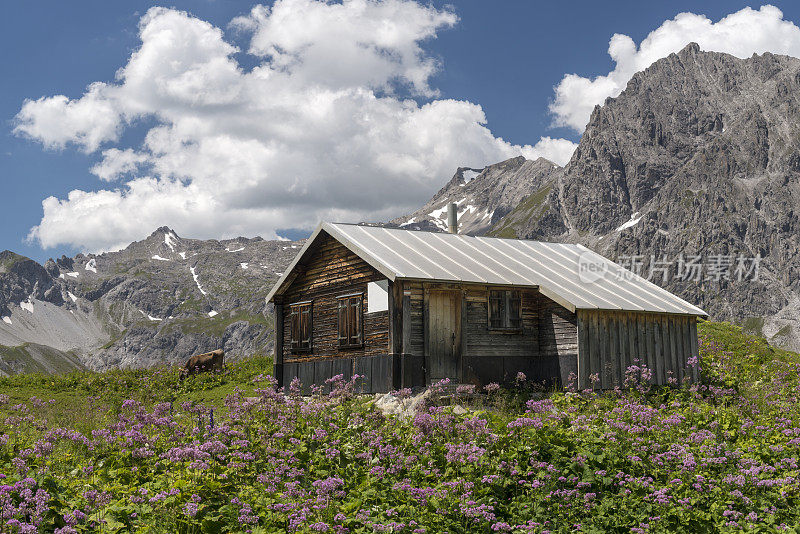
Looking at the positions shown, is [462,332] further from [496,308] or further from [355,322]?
[355,322]

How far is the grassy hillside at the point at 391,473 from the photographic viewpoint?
8.34 m

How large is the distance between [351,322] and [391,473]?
13.1 metres

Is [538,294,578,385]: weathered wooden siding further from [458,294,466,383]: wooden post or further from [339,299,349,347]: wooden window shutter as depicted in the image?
[339,299,349,347]: wooden window shutter

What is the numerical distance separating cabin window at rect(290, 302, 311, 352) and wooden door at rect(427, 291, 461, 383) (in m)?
6.31

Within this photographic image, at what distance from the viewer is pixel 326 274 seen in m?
25.3

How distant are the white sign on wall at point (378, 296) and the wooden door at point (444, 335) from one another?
55.4 inches

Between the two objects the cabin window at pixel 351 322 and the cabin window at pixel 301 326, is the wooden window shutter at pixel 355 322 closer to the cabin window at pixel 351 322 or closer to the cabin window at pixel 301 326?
the cabin window at pixel 351 322

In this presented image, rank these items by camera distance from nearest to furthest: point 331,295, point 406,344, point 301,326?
point 406,344
point 331,295
point 301,326

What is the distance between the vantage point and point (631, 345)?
23.2 meters

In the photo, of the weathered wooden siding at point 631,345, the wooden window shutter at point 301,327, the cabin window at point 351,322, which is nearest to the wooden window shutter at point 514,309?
the weathered wooden siding at point 631,345

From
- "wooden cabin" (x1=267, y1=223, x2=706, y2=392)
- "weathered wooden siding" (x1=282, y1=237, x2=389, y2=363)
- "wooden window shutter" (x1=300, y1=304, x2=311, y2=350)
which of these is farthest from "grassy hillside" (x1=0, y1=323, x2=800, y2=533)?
"wooden window shutter" (x1=300, y1=304, x2=311, y2=350)

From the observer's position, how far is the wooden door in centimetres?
2130

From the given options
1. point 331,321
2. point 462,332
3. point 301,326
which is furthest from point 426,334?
point 301,326

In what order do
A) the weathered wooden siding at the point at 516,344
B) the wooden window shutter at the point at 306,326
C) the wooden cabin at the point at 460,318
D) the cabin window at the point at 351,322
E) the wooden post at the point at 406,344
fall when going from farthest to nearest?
the wooden window shutter at the point at 306,326
the cabin window at the point at 351,322
the weathered wooden siding at the point at 516,344
the wooden cabin at the point at 460,318
the wooden post at the point at 406,344
